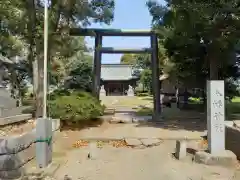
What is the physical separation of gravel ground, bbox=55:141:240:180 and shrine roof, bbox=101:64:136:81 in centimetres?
3994

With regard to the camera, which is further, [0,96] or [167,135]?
[0,96]

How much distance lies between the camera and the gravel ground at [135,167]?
698 centimetres

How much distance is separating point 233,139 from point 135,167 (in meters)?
2.90

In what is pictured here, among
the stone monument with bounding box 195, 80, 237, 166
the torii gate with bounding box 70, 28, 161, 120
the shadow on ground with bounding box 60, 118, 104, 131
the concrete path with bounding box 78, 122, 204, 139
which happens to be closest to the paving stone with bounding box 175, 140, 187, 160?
the stone monument with bounding box 195, 80, 237, 166

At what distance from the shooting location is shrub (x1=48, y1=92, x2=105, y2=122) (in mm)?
11891

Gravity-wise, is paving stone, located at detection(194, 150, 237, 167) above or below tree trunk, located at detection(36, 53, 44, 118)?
below

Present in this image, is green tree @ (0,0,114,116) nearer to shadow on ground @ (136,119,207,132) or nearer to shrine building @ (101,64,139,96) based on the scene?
shadow on ground @ (136,119,207,132)

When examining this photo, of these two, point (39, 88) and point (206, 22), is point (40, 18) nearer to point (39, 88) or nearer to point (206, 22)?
point (39, 88)

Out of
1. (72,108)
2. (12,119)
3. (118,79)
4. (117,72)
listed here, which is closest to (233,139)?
(72,108)

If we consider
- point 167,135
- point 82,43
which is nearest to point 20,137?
point 167,135

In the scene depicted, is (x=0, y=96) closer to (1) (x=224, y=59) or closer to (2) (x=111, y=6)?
(2) (x=111, y=6)

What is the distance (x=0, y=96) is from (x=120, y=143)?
9538 millimetres

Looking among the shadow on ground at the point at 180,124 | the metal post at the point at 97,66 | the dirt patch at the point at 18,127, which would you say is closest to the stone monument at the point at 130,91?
the metal post at the point at 97,66

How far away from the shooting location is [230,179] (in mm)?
6754
